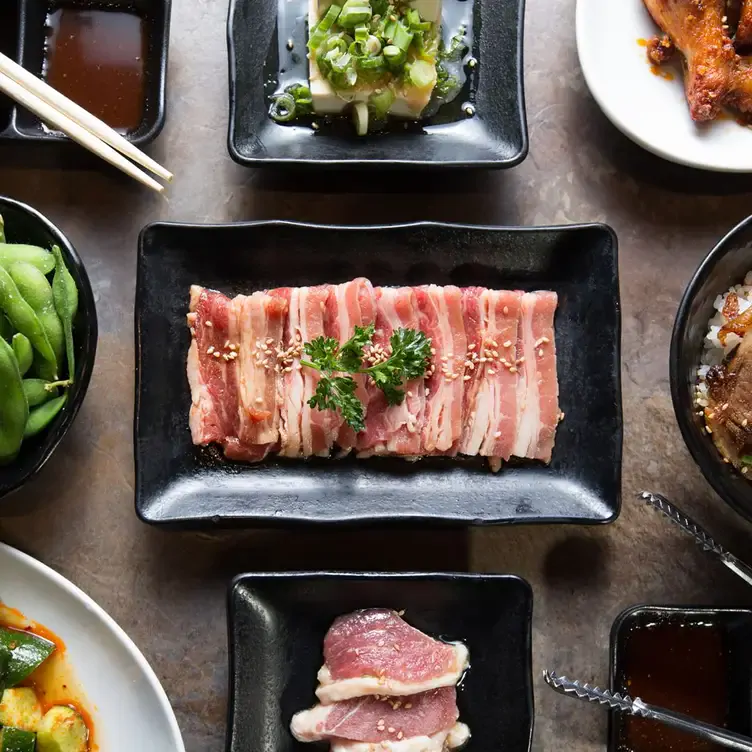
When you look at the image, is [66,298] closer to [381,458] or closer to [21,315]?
[21,315]

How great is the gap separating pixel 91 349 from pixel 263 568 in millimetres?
1039

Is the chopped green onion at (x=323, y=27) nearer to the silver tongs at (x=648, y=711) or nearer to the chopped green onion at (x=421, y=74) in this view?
the chopped green onion at (x=421, y=74)

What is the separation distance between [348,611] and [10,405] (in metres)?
1.35

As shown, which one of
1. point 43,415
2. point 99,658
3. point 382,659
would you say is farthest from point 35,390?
point 382,659

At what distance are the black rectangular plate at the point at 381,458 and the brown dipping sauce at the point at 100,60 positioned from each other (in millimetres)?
583

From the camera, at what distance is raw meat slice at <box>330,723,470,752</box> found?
9.98ft

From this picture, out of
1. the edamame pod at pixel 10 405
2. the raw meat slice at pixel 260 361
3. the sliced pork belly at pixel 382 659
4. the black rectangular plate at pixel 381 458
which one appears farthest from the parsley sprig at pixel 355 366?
the edamame pod at pixel 10 405

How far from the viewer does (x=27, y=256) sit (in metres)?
2.96

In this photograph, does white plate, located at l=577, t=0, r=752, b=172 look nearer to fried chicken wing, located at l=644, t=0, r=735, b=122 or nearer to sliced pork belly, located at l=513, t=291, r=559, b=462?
fried chicken wing, located at l=644, t=0, r=735, b=122

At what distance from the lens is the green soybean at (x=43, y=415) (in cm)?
296

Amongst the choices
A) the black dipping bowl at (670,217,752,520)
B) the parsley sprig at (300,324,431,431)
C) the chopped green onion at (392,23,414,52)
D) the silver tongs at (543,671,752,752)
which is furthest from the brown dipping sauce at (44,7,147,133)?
the silver tongs at (543,671,752,752)

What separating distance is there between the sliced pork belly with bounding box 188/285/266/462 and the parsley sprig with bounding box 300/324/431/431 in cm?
30

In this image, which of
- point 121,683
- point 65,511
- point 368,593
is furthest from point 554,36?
point 121,683

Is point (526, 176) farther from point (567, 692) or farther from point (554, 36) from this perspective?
point (567, 692)
